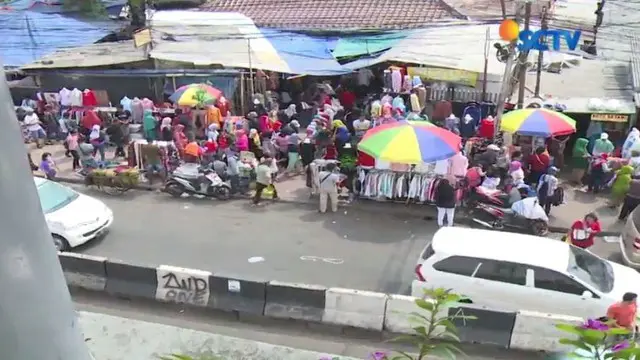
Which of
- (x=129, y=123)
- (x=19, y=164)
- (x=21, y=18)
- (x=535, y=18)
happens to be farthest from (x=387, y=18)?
(x=19, y=164)

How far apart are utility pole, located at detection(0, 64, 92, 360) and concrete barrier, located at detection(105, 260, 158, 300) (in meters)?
9.14

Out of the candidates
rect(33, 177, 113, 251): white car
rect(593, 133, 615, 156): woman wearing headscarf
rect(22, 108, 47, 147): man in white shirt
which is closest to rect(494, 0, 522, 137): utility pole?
rect(593, 133, 615, 156): woman wearing headscarf

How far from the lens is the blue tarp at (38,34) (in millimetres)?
22181

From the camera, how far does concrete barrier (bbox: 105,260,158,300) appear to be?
10648 millimetres

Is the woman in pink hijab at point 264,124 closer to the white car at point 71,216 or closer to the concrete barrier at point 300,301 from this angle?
the white car at point 71,216

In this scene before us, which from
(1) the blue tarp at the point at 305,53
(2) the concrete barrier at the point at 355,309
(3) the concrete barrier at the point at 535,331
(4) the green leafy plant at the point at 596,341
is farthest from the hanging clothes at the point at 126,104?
(4) the green leafy plant at the point at 596,341

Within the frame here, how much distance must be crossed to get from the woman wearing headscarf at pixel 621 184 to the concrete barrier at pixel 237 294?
26.3ft

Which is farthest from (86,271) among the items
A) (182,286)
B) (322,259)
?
(322,259)

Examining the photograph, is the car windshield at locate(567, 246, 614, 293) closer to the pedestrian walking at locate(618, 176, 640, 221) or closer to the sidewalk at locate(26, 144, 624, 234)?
the sidewalk at locate(26, 144, 624, 234)

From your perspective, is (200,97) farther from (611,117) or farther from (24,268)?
(24,268)

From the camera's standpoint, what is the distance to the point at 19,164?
1590mm

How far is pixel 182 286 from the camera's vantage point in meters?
10.5

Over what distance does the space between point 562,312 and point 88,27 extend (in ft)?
72.9

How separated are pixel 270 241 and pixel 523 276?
528 cm
